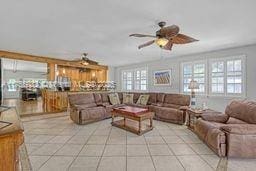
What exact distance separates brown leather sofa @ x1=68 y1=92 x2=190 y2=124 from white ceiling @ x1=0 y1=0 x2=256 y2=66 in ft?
6.92

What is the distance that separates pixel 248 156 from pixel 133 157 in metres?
1.94

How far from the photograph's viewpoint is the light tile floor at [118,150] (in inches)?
101

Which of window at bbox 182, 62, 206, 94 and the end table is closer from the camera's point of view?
the end table

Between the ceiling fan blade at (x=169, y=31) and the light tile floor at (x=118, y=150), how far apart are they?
7.08 feet

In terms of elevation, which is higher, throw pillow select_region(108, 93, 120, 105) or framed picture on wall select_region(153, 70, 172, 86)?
framed picture on wall select_region(153, 70, 172, 86)

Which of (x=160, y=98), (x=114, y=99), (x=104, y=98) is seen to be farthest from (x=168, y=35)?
(x=104, y=98)

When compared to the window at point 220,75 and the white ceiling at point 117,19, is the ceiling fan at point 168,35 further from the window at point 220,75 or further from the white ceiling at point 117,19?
the window at point 220,75

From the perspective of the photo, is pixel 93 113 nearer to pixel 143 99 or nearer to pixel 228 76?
pixel 143 99

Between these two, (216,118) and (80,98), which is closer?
(216,118)

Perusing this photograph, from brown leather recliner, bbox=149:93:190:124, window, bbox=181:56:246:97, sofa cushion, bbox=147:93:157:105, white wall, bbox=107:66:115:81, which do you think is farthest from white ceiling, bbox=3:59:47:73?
window, bbox=181:56:246:97

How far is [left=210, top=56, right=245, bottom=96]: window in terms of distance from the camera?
5066 millimetres

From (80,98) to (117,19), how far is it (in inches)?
144

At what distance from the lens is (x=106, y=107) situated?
5.92m

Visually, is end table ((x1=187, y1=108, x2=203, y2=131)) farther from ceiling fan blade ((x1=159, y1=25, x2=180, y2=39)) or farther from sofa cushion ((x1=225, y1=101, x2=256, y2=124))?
ceiling fan blade ((x1=159, y1=25, x2=180, y2=39))
